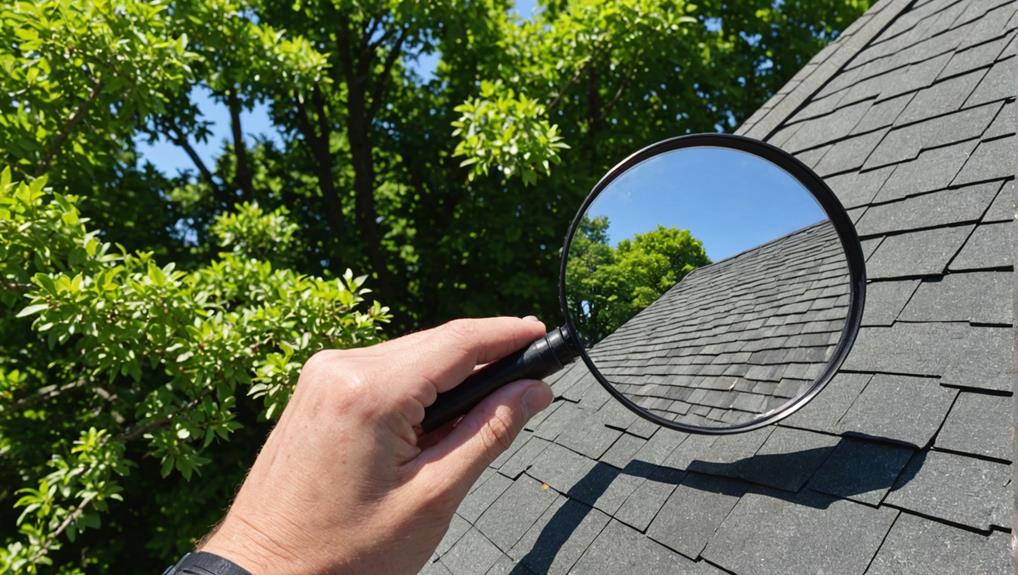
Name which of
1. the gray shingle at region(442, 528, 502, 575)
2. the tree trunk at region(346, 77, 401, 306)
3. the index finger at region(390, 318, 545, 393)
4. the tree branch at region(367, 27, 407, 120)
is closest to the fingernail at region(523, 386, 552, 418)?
the index finger at region(390, 318, 545, 393)

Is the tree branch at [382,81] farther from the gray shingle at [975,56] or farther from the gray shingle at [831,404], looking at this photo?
the gray shingle at [831,404]

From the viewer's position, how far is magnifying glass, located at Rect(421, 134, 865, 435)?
1762 mm

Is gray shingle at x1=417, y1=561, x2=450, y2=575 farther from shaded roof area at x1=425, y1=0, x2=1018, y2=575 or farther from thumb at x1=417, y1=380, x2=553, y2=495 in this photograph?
thumb at x1=417, y1=380, x2=553, y2=495

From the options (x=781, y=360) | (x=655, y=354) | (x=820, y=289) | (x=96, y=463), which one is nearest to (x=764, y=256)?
(x=820, y=289)

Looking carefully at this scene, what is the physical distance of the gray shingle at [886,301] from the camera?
188cm

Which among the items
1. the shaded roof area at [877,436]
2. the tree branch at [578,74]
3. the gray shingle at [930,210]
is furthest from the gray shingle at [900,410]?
the tree branch at [578,74]

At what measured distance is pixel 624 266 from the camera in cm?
197

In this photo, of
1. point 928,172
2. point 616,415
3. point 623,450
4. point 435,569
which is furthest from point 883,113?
point 435,569

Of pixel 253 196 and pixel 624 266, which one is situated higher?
pixel 253 196

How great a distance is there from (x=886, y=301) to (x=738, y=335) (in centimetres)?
47

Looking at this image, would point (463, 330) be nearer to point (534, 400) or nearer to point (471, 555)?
point (534, 400)

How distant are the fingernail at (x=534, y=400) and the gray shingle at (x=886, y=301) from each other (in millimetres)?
1023

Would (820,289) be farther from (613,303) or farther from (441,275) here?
(441,275)

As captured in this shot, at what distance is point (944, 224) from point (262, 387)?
4.14 m
